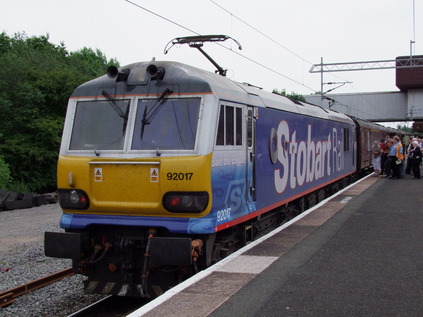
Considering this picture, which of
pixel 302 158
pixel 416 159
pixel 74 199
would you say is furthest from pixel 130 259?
pixel 416 159

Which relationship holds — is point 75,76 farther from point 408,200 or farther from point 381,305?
point 381,305

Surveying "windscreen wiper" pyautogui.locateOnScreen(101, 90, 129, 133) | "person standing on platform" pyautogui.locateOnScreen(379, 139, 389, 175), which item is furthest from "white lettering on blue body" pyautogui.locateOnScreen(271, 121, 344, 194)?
"person standing on platform" pyautogui.locateOnScreen(379, 139, 389, 175)

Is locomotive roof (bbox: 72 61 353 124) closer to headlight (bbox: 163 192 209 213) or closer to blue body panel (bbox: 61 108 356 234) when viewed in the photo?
blue body panel (bbox: 61 108 356 234)

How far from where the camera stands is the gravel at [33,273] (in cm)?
669

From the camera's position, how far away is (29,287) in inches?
284

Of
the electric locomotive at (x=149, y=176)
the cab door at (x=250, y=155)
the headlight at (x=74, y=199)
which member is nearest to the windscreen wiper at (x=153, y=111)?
the electric locomotive at (x=149, y=176)

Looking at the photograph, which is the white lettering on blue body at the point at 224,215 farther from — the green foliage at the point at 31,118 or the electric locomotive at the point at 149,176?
the green foliage at the point at 31,118

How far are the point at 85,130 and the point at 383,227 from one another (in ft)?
18.2

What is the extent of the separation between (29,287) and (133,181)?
2.49 metres

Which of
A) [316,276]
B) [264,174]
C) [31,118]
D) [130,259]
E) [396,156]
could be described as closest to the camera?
[316,276]

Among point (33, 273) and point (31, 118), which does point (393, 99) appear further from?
point (33, 273)

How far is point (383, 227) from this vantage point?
9.08 metres

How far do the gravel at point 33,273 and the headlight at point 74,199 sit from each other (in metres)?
1.39

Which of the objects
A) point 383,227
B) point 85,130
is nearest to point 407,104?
point 383,227
